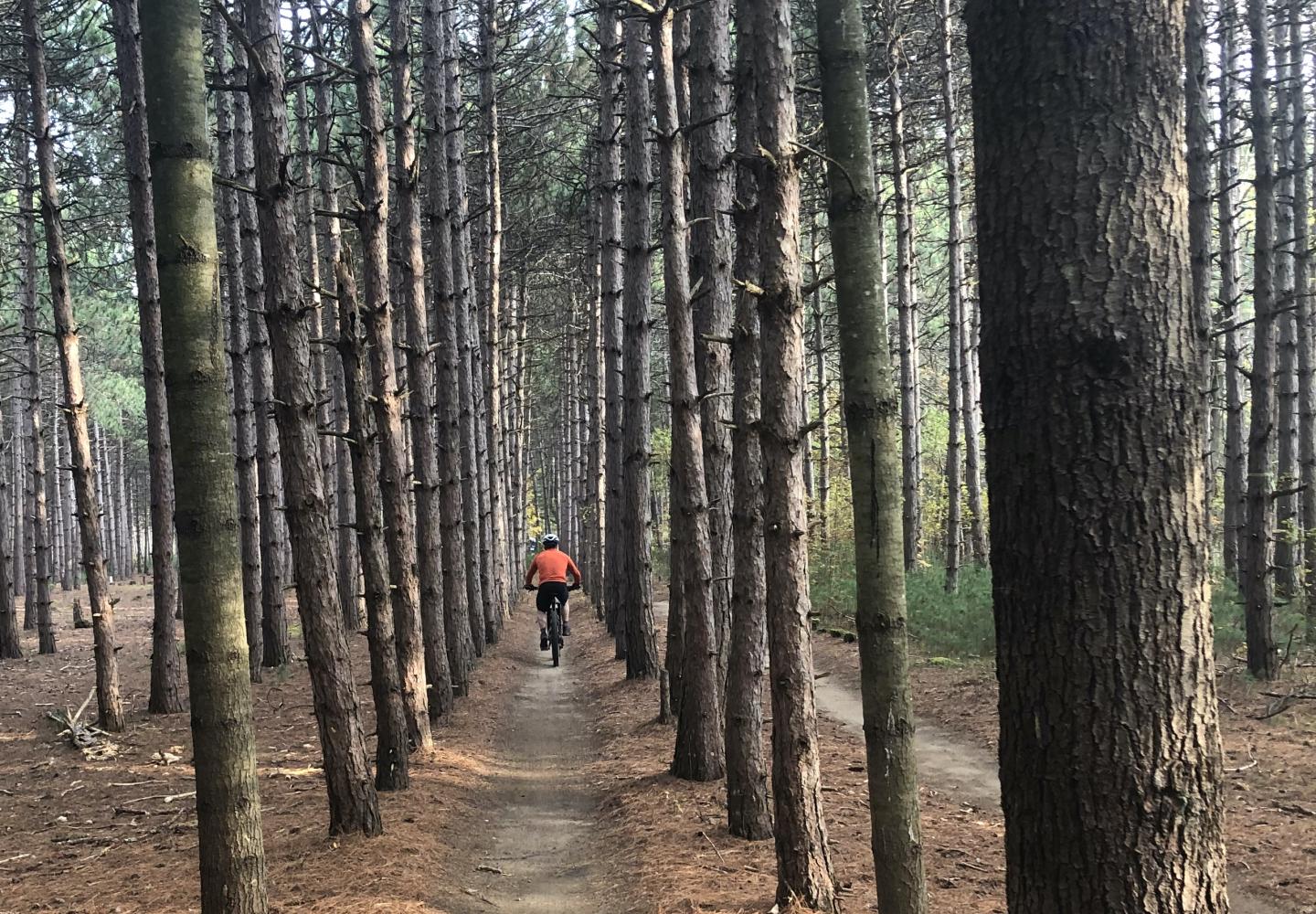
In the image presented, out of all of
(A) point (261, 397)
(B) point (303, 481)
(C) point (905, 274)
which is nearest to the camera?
(B) point (303, 481)

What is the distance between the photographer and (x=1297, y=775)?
7730 mm

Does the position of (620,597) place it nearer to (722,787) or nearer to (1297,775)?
(722,787)

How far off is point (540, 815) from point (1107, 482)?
7.07 m

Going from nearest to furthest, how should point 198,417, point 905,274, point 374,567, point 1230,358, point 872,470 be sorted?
point 198,417 → point 872,470 → point 374,567 → point 1230,358 → point 905,274

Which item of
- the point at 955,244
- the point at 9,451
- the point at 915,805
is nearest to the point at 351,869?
the point at 915,805

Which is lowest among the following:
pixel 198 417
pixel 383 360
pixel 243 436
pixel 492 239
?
pixel 198 417

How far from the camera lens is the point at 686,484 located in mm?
9148

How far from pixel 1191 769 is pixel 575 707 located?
11.5 metres

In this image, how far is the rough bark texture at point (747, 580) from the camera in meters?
6.48

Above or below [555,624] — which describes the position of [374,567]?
above

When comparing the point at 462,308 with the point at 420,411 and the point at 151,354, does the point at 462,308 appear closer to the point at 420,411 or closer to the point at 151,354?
the point at 420,411

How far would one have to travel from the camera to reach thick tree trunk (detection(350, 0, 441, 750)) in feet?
28.8

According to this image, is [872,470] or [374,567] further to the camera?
[374,567]

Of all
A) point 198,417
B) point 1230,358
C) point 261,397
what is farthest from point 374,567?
point 1230,358
